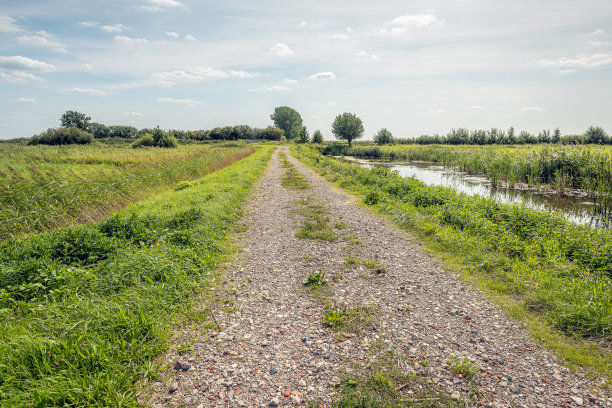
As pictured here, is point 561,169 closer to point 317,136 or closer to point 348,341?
point 348,341

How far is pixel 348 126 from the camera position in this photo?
247ft

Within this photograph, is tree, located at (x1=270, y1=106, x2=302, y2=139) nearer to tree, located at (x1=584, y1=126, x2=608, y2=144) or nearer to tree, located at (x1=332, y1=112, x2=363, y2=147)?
tree, located at (x1=332, y1=112, x2=363, y2=147)

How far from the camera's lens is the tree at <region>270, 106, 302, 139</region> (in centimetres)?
14150

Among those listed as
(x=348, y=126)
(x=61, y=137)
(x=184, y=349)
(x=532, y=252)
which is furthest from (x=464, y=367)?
(x=348, y=126)

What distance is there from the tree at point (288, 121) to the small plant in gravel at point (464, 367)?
462 ft

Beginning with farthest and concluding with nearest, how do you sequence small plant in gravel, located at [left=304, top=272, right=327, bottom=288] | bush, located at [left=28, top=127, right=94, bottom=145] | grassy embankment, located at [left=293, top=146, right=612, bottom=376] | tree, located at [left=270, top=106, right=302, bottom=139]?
tree, located at [left=270, top=106, right=302, bottom=139] < bush, located at [left=28, top=127, right=94, bottom=145] < small plant in gravel, located at [left=304, top=272, right=327, bottom=288] < grassy embankment, located at [left=293, top=146, right=612, bottom=376]

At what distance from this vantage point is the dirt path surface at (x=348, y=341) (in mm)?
3807

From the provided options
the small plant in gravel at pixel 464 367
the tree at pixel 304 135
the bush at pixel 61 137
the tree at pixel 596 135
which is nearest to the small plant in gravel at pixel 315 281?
the small plant in gravel at pixel 464 367

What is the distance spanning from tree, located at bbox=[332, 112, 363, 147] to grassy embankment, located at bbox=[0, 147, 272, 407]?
7011 centimetres

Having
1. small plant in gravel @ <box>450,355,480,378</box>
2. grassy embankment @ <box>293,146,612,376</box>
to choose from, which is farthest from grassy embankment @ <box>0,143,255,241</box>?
small plant in gravel @ <box>450,355,480,378</box>

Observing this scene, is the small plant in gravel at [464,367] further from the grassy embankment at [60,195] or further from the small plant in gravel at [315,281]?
the grassy embankment at [60,195]

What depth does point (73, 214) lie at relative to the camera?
457 inches

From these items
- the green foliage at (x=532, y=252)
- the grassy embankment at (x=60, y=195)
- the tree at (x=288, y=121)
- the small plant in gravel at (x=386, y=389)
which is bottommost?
the small plant in gravel at (x=386, y=389)

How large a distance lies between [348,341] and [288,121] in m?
143
